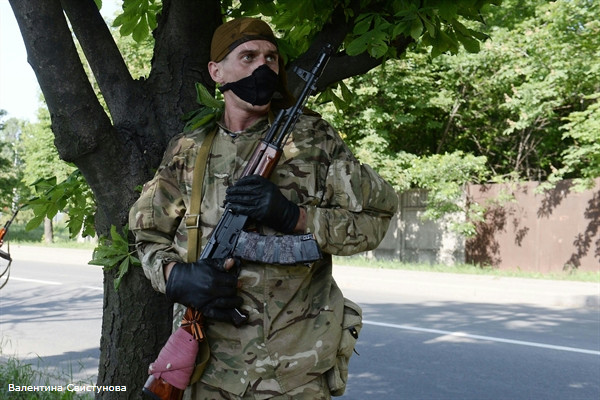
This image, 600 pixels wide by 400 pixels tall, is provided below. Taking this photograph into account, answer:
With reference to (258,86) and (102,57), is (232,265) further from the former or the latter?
(102,57)

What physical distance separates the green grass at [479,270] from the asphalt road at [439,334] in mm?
921

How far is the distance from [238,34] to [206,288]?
0.81m

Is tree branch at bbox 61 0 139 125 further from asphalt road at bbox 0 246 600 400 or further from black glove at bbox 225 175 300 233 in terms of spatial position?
asphalt road at bbox 0 246 600 400

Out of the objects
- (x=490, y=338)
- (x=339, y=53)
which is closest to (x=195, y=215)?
(x=339, y=53)

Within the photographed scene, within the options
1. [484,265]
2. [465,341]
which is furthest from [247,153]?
[484,265]

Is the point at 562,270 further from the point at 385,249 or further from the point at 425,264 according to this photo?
the point at 385,249

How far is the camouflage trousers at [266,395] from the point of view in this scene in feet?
6.78

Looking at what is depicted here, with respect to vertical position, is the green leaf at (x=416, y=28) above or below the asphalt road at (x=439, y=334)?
above

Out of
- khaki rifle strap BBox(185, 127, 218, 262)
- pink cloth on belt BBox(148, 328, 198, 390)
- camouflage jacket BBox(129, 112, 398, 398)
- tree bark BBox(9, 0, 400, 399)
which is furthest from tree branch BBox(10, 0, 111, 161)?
pink cloth on belt BBox(148, 328, 198, 390)

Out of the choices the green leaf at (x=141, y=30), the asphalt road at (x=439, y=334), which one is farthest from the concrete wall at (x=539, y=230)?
the green leaf at (x=141, y=30)

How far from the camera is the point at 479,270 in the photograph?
14.1 m

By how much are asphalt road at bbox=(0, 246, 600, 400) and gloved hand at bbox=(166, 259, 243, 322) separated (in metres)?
3.41

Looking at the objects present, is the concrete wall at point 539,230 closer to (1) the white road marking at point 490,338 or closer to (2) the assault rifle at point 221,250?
(1) the white road marking at point 490,338

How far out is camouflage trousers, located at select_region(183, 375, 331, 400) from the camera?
81.4 inches
